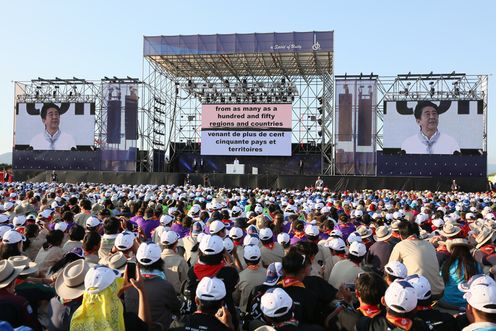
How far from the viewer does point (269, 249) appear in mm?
6379

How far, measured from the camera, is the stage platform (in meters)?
30.2

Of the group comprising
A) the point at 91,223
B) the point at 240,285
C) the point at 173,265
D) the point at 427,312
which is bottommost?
the point at 240,285

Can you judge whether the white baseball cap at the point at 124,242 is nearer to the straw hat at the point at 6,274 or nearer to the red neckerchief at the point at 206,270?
the red neckerchief at the point at 206,270

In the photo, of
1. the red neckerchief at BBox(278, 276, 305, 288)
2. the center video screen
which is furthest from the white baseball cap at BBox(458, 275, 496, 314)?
the center video screen

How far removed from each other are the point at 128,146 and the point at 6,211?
25.6m

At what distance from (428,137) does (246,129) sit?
1309 cm

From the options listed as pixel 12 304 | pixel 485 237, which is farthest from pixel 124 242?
pixel 485 237

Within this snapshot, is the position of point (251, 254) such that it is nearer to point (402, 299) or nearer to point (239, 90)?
point (402, 299)

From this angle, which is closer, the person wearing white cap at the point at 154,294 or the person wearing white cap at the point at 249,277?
the person wearing white cap at the point at 154,294

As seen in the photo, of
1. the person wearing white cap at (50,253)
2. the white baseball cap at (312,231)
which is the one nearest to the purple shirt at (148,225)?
the person wearing white cap at (50,253)

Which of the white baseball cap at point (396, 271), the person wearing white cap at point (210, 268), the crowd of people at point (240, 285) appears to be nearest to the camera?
the crowd of people at point (240, 285)

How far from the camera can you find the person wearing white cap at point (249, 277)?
16.9 ft

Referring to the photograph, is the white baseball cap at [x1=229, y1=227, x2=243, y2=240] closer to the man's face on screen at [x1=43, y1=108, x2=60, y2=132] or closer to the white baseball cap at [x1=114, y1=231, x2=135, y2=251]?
the white baseball cap at [x1=114, y1=231, x2=135, y2=251]

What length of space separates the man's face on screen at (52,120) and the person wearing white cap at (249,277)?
35534 mm
